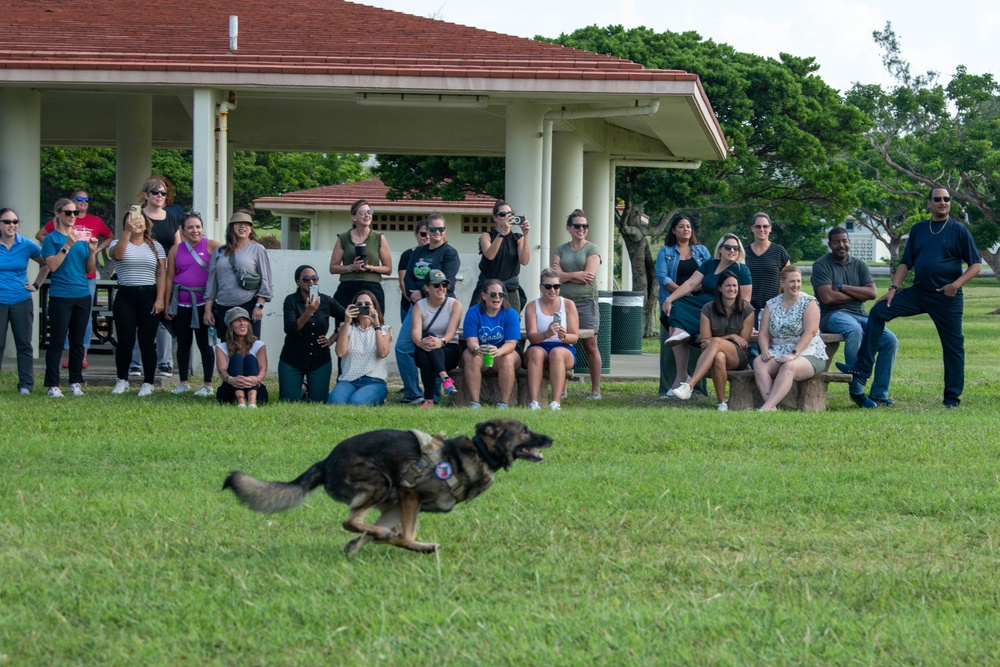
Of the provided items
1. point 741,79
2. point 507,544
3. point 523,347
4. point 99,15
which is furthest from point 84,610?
point 741,79

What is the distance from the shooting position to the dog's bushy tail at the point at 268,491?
559 centimetres

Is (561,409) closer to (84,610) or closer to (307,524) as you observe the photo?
(307,524)

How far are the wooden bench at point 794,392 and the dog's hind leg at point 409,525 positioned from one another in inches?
241

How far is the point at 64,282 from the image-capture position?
38.4 feet

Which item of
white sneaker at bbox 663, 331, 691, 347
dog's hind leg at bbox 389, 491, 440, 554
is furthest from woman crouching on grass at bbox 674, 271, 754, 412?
dog's hind leg at bbox 389, 491, 440, 554

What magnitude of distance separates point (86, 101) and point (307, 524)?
15.3 m

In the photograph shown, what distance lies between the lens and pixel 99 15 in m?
16.6

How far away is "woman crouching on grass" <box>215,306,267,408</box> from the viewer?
11195 mm

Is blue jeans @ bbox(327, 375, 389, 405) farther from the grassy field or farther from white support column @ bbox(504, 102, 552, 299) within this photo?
white support column @ bbox(504, 102, 552, 299)

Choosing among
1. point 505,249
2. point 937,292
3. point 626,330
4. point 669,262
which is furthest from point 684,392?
point 626,330

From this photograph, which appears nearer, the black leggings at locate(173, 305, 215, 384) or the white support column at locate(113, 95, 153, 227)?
the black leggings at locate(173, 305, 215, 384)

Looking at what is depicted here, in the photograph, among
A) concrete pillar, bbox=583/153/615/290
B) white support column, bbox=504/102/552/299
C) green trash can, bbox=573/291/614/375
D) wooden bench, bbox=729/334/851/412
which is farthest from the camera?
concrete pillar, bbox=583/153/615/290

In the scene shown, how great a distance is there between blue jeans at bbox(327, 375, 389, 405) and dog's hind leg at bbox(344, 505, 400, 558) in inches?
213

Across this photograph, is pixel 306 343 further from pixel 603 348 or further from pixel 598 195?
pixel 598 195
